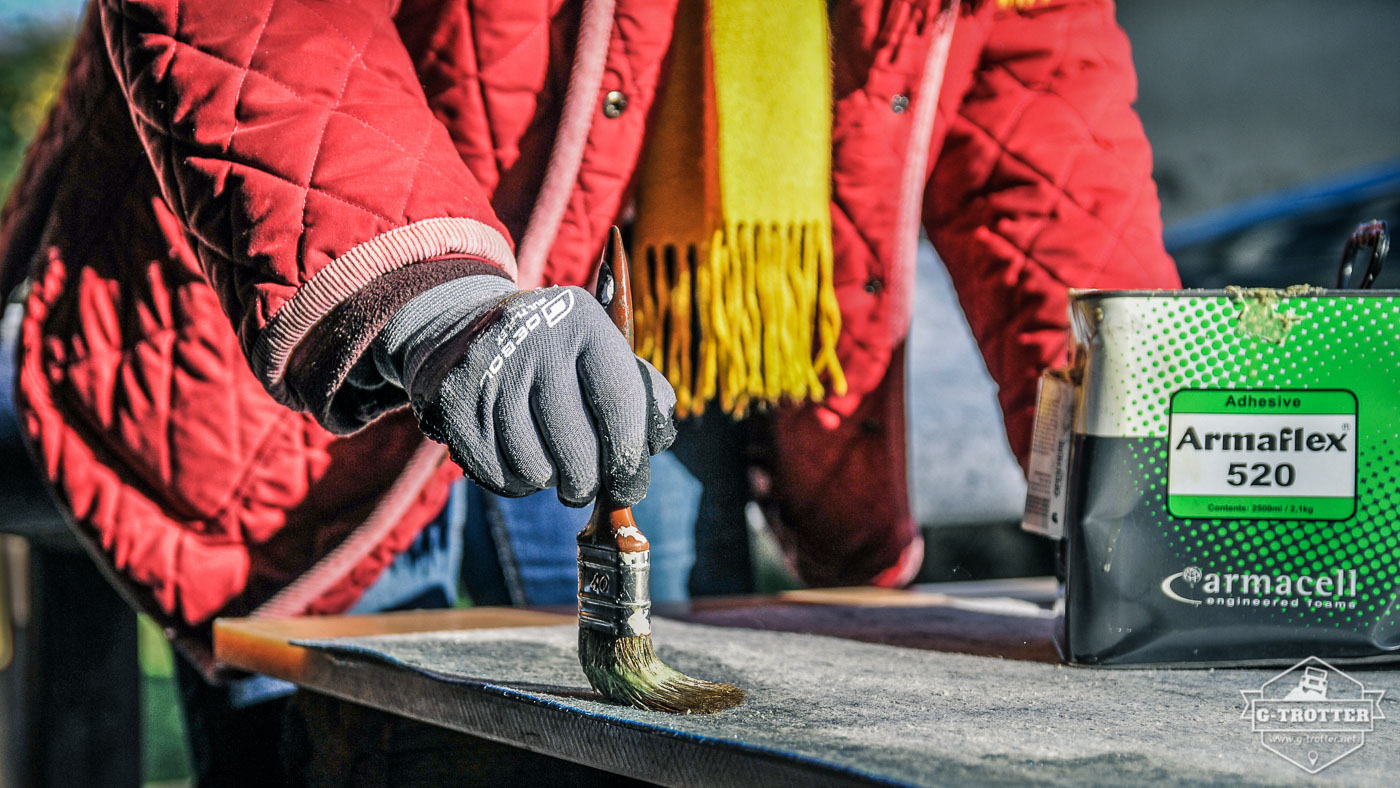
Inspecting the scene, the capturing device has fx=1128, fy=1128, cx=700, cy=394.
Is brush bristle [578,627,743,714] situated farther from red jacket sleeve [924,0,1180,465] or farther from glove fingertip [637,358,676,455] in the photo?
red jacket sleeve [924,0,1180,465]

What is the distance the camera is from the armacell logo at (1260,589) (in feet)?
2.06

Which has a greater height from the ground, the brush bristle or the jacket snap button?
the jacket snap button

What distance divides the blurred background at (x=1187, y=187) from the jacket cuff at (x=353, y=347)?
413 millimetres

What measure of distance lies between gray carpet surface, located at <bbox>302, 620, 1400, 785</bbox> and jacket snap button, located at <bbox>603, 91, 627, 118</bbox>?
1.21 ft

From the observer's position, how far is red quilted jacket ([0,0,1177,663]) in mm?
620

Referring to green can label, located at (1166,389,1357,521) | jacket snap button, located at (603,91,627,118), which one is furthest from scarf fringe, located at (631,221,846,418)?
green can label, located at (1166,389,1357,521)

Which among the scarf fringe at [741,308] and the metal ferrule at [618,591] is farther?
the scarf fringe at [741,308]

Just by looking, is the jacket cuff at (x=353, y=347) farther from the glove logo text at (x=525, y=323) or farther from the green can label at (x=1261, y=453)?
the green can label at (x=1261, y=453)

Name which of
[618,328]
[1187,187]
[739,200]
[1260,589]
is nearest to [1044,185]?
[739,200]

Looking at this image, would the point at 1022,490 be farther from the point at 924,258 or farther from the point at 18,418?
the point at 18,418

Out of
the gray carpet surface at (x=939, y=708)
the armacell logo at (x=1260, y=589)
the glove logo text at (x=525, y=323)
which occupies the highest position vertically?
the glove logo text at (x=525, y=323)

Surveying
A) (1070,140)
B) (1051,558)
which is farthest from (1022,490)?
(1070,140)

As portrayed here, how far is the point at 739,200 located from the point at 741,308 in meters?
0.08

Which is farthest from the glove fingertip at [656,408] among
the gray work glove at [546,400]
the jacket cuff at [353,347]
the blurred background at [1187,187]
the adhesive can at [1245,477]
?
the blurred background at [1187,187]
